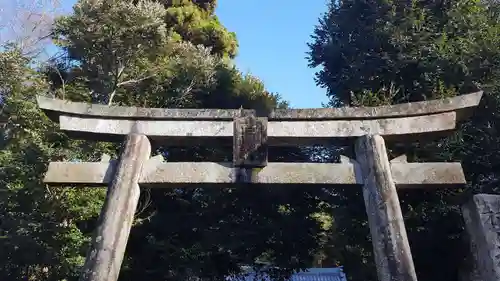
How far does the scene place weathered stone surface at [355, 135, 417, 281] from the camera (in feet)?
15.1

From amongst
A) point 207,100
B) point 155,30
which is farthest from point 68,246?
point 155,30

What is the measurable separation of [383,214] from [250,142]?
1798mm

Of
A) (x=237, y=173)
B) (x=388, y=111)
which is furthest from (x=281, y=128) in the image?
(x=388, y=111)

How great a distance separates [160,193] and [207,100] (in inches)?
148

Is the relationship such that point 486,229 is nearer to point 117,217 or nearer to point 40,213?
point 117,217

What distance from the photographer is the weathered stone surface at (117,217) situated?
15.4 feet

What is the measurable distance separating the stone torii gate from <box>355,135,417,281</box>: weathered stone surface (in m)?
0.01

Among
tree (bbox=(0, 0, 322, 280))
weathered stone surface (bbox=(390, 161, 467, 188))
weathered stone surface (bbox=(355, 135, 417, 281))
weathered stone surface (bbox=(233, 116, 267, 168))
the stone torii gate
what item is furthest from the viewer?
tree (bbox=(0, 0, 322, 280))

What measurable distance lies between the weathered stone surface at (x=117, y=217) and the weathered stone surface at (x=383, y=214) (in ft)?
9.09

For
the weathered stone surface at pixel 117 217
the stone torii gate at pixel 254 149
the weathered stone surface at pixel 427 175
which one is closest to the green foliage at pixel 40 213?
the stone torii gate at pixel 254 149

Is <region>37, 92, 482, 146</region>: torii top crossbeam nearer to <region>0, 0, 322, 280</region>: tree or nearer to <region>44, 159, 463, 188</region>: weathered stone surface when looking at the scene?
<region>44, 159, 463, 188</region>: weathered stone surface

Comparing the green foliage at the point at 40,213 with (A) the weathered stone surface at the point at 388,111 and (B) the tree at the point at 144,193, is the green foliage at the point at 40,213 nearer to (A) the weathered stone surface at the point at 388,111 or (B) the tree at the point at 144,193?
(B) the tree at the point at 144,193

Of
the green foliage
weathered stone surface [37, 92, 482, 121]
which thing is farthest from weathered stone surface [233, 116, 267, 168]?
the green foliage

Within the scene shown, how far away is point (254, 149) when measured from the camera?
5.45 metres
